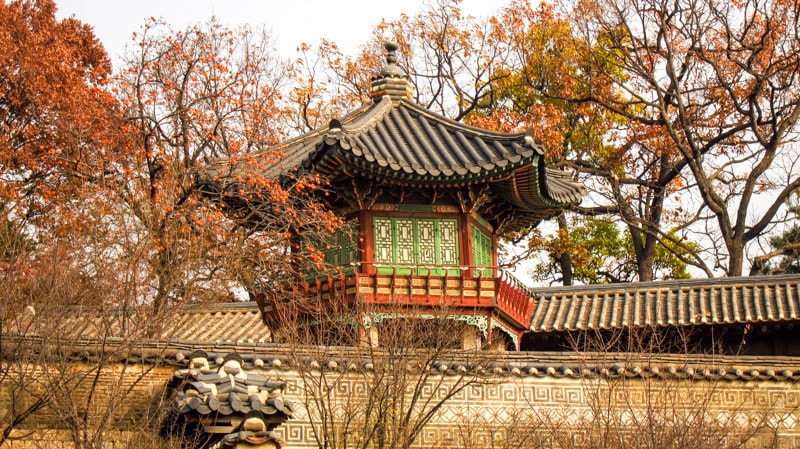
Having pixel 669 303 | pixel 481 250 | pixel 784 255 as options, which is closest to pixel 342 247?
pixel 481 250

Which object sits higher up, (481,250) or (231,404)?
(481,250)

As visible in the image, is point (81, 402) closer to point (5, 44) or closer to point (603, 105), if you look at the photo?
point (5, 44)

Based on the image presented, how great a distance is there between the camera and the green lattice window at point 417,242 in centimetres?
1888

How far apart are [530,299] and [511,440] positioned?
6.84 metres

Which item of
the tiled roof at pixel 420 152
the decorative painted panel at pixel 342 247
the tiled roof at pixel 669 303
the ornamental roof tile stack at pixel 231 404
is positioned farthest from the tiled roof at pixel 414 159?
the ornamental roof tile stack at pixel 231 404

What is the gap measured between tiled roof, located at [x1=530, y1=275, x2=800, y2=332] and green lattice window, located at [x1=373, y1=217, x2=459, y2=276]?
2.54 meters

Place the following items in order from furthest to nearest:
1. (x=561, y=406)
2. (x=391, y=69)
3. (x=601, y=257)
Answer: (x=601, y=257) → (x=391, y=69) → (x=561, y=406)

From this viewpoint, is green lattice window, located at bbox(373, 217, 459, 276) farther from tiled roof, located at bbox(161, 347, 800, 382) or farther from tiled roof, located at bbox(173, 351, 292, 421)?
tiled roof, located at bbox(173, 351, 292, 421)

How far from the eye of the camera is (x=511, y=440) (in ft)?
45.7

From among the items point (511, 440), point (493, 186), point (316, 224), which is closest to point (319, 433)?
point (511, 440)

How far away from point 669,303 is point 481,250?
340 cm

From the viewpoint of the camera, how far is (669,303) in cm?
2103

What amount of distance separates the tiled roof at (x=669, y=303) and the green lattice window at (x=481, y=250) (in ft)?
4.99

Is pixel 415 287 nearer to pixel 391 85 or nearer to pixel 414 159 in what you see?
pixel 414 159
